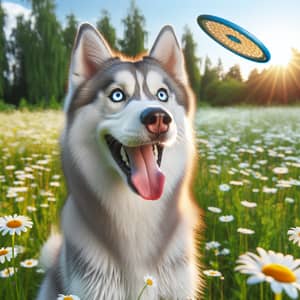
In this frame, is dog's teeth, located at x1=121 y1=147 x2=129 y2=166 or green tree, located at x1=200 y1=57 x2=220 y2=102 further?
green tree, located at x1=200 y1=57 x2=220 y2=102

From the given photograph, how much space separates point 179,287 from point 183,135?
786mm

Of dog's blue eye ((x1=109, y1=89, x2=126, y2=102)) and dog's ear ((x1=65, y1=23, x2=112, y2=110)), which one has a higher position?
dog's ear ((x1=65, y1=23, x2=112, y2=110))

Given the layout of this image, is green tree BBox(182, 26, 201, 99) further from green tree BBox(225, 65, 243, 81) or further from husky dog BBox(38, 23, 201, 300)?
husky dog BBox(38, 23, 201, 300)

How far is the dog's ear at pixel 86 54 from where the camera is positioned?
1954mm

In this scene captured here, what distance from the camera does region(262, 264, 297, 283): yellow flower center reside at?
3.36ft

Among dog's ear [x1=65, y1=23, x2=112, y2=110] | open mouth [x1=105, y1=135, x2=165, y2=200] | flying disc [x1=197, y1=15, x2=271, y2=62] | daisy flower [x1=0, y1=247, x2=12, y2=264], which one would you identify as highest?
flying disc [x1=197, y1=15, x2=271, y2=62]

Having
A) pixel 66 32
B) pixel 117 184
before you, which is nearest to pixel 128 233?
Result: pixel 117 184

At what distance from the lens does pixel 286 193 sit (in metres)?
3.68

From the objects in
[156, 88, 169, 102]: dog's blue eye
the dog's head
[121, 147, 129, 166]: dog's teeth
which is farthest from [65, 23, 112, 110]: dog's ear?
[121, 147, 129, 166]: dog's teeth

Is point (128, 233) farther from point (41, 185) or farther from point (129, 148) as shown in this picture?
point (41, 185)

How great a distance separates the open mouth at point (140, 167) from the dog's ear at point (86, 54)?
0.40 meters

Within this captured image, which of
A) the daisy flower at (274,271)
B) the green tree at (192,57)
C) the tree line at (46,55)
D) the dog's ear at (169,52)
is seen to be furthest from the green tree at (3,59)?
the daisy flower at (274,271)

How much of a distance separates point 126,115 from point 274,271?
975mm

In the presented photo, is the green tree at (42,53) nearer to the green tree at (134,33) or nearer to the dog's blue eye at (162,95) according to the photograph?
the green tree at (134,33)
